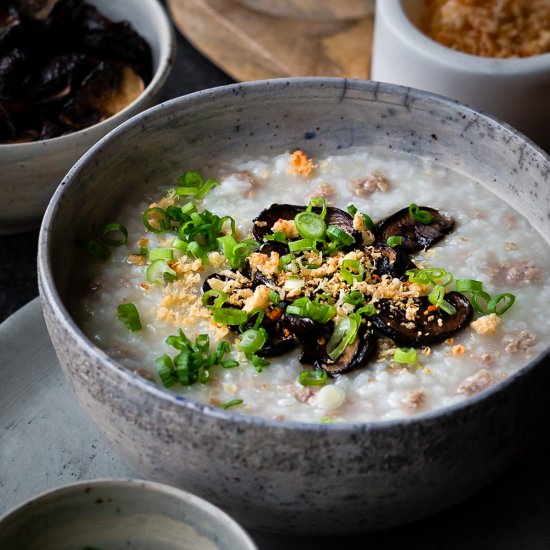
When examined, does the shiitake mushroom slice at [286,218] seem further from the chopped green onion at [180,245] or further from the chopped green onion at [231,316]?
the chopped green onion at [231,316]

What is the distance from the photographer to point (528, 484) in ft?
7.29

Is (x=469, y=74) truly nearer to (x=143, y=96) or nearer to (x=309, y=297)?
(x=143, y=96)

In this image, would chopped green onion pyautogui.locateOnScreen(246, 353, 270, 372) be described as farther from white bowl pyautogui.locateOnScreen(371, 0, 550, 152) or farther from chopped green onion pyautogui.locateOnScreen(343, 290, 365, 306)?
white bowl pyautogui.locateOnScreen(371, 0, 550, 152)

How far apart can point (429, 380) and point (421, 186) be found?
70cm

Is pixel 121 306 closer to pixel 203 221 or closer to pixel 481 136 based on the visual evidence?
pixel 203 221

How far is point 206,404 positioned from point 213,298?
38 centimetres

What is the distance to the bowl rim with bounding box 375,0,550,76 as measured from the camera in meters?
3.09

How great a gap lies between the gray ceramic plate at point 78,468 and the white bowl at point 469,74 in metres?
1.31

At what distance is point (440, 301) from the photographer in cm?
212

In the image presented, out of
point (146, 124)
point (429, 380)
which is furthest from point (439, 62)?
point (429, 380)

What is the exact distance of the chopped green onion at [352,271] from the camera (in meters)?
2.19

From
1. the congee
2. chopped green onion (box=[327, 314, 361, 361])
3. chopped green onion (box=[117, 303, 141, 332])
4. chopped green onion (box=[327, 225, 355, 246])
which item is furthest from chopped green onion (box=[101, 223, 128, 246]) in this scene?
chopped green onion (box=[327, 314, 361, 361])

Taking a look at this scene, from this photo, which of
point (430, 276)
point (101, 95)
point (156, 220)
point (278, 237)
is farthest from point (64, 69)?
point (430, 276)

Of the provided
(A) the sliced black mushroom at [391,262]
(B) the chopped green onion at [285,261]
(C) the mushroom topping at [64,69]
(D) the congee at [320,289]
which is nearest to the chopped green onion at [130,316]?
(D) the congee at [320,289]
